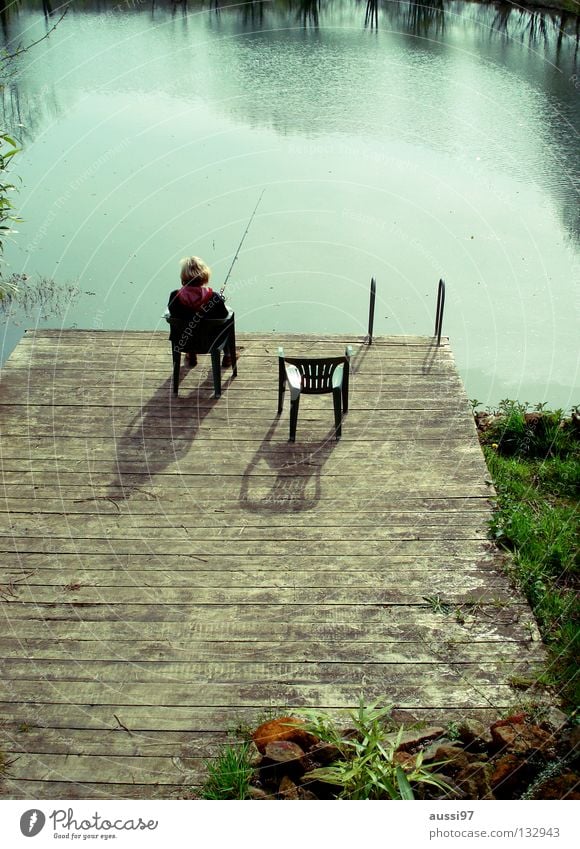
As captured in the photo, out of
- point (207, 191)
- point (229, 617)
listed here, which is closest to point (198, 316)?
point (229, 617)

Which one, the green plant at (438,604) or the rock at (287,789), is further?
the green plant at (438,604)

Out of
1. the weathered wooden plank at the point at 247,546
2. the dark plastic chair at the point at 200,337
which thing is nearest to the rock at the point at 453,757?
the weathered wooden plank at the point at 247,546

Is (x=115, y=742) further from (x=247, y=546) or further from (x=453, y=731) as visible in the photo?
(x=247, y=546)

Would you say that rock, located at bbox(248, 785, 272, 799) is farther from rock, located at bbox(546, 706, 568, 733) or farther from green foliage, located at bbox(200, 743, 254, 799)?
rock, located at bbox(546, 706, 568, 733)

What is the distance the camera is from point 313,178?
13.7m

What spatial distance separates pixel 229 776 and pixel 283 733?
0.99ft

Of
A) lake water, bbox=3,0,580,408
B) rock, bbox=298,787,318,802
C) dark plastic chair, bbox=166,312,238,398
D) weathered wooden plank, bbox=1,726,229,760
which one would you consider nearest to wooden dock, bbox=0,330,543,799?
weathered wooden plank, bbox=1,726,229,760

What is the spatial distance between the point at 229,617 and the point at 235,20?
688 inches

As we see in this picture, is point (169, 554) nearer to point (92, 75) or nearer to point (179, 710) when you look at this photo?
point (179, 710)

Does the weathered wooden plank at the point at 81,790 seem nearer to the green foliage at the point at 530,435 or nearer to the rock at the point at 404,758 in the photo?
the rock at the point at 404,758

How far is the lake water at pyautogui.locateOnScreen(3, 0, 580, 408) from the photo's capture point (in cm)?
1072

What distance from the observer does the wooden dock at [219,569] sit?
436 cm

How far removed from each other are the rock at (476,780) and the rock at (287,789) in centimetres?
65
